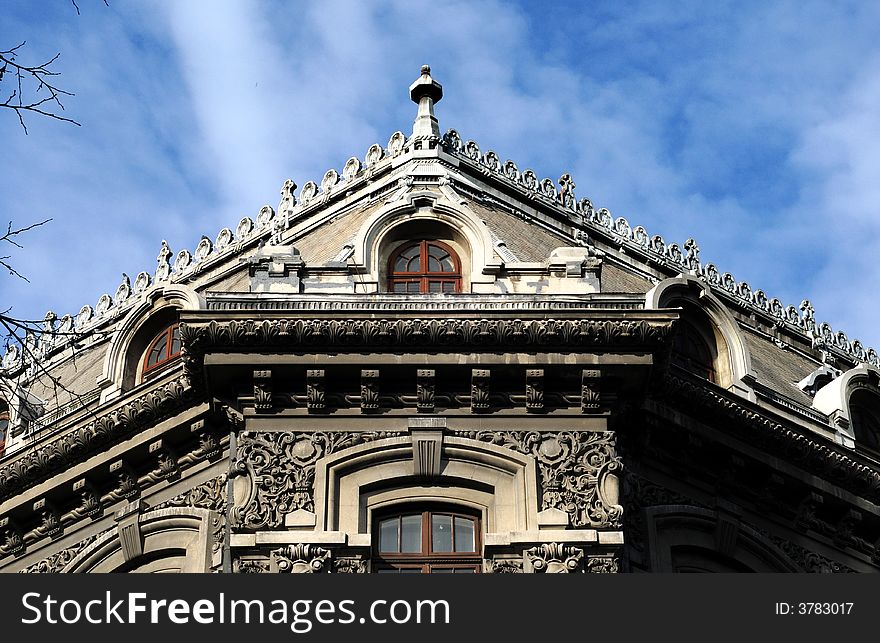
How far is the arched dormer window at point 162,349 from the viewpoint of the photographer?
28.8 m

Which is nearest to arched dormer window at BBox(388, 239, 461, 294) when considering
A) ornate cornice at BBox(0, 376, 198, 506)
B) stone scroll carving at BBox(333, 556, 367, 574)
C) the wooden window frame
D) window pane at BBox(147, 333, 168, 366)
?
ornate cornice at BBox(0, 376, 198, 506)

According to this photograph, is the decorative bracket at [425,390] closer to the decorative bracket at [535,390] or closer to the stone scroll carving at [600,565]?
the decorative bracket at [535,390]

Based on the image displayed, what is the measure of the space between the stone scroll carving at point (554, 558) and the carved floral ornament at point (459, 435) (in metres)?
0.46

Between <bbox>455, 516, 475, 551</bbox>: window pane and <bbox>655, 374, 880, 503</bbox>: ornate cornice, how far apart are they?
3.84 metres

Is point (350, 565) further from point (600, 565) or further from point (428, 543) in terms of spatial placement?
point (600, 565)

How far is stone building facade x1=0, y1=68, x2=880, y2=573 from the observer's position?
23812mm

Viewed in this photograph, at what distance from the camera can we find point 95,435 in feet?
87.0

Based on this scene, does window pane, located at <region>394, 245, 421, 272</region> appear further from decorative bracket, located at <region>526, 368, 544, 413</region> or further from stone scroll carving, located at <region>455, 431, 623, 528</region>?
stone scroll carving, located at <region>455, 431, 623, 528</region>

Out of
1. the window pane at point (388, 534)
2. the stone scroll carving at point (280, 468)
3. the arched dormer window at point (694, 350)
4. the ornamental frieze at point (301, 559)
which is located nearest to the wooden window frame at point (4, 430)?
the stone scroll carving at point (280, 468)

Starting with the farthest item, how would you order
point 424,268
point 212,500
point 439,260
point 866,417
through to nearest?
point 866,417, point 439,260, point 424,268, point 212,500

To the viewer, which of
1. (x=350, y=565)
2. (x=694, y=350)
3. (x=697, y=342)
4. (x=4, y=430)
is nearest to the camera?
(x=350, y=565)

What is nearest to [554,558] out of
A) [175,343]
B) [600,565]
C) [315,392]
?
[600,565]

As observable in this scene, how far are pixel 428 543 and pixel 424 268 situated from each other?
4.91m
